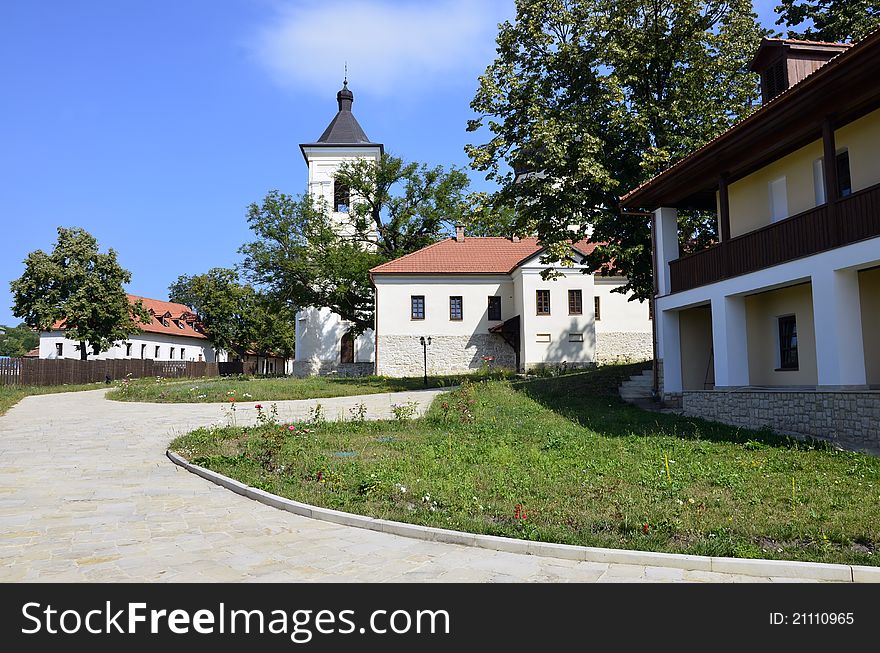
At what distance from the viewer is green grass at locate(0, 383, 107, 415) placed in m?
23.9

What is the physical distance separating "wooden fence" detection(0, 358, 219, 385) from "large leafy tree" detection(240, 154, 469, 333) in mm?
10233

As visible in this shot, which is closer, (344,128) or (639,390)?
(639,390)

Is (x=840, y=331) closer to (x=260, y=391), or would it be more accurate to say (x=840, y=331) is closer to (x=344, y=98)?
(x=260, y=391)

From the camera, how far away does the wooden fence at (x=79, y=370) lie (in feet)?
108

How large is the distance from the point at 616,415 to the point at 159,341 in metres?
59.6

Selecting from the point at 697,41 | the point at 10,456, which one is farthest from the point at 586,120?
the point at 10,456

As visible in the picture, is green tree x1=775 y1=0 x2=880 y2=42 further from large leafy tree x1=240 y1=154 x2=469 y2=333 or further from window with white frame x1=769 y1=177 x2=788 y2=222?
large leafy tree x1=240 y1=154 x2=469 y2=333

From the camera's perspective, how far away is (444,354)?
39156 millimetres

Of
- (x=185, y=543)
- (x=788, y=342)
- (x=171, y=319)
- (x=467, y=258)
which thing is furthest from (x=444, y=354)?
(x=171, y=319)

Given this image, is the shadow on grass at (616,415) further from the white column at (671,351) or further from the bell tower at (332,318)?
the bell tower at (332,318)

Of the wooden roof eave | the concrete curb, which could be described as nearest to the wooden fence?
the wooden roof eave

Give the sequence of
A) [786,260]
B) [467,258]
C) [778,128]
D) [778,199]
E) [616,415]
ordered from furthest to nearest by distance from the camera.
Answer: [467,258]
[778,199]
[616,415]
[778,128]
[786,260]
